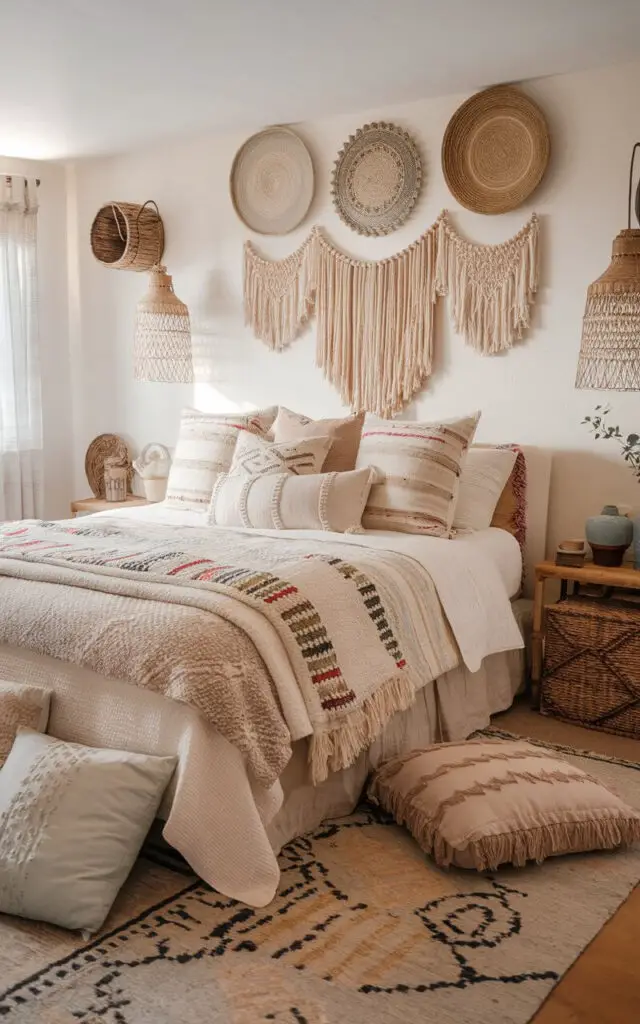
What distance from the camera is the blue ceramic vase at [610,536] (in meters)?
3.45

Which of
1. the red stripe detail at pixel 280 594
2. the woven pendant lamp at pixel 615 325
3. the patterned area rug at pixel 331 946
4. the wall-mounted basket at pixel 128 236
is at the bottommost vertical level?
the patterned area rug at pixel 331 946

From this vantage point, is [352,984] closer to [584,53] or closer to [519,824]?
[519,824]

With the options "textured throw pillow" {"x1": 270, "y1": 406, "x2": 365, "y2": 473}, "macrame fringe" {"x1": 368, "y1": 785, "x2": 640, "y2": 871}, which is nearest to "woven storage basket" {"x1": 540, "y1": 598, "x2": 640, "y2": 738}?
"macrame fringe" {"x1": 368, "y1": 785, "x2": 640, "y2": 871}

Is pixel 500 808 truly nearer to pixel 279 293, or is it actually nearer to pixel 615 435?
pixel 615 435

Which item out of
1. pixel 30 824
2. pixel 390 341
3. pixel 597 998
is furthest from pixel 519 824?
pixel 390 341

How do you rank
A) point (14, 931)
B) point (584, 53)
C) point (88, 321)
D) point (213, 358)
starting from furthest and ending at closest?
point (88, 321)
point (213, 358)
point (584, 53)
point (14, 931)

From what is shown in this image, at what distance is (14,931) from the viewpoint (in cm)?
211

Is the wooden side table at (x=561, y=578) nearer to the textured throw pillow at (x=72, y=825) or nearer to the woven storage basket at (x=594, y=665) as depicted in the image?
the woven storage basket at (x=594, y=665)

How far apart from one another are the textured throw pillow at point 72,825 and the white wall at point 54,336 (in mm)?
3254

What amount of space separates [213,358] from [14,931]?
3.20m

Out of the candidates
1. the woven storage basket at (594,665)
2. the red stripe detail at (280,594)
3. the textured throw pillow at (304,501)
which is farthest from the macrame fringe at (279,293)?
the red stripe detail at (280,594)

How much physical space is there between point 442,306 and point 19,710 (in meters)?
2.49

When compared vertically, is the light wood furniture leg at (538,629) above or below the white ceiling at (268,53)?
below

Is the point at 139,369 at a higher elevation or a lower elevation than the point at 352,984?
higher
